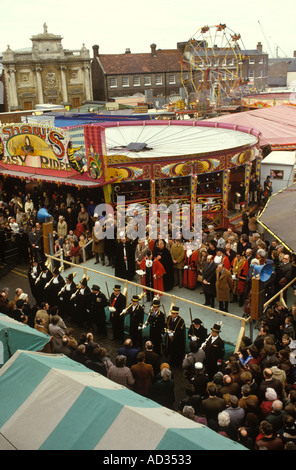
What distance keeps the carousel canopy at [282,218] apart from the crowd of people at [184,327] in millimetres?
511

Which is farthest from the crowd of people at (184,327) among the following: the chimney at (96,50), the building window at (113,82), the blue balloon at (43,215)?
the chimney at (96,50)

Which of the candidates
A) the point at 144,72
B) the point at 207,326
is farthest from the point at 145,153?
the point at 144,72

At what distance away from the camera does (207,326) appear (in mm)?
10000

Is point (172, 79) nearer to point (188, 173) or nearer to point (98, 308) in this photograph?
point (188, 173)

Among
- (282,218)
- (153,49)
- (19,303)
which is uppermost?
(153,49)

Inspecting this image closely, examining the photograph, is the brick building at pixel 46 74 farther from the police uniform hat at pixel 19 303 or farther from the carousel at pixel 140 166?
the police uniform hat at pixel 19 303

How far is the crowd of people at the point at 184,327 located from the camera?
685 centimetres

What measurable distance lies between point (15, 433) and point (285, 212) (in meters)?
8.98

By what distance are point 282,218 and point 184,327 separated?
4.15 metres

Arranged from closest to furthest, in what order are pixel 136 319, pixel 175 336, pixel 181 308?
pixel 175 336, pixel 136 319, pixel 181 308

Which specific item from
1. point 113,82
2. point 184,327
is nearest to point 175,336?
point 184,327

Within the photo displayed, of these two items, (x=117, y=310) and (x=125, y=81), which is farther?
(x=125, y=81)

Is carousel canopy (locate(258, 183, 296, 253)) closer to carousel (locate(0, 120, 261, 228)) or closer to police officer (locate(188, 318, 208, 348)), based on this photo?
police officer (locate(188, 318, 208, 348))

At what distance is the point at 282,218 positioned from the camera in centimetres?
1168
